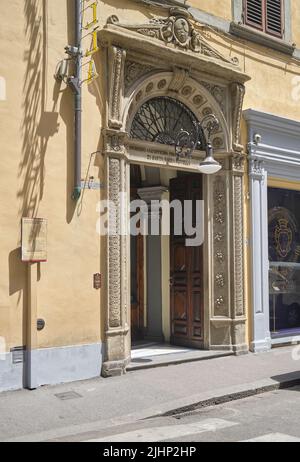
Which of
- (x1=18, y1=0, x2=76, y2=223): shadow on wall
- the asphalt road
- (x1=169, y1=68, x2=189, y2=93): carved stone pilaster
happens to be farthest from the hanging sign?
the asphalt road

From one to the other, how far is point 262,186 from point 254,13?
144 inches

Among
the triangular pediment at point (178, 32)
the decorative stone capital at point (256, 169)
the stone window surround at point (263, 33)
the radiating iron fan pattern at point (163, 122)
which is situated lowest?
the decorative stone capital at point (256, 169)

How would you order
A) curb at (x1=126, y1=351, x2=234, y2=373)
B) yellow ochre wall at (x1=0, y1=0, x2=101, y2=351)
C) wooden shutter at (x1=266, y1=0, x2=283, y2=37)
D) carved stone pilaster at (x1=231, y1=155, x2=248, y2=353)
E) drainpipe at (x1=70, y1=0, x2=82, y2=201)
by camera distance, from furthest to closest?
wooden shutter at (x1=266, y1=0, x2=283, y2=37) < carved stone pilaster at (x1=231, y1=155, x2=248, y2=353) < curb at (x1=126, y1=351, x2=234, y2=373) < drainpipe at (x1=70, y1=0, x2=82, y2=201) < yellow ochre wall at (x1=0, y1=0, x2=101, y2=351)

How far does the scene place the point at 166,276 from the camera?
11336 mm

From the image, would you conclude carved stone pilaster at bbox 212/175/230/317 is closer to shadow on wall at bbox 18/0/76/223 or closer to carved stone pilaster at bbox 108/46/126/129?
carved stone pilaster at bbox 108/46/126/129

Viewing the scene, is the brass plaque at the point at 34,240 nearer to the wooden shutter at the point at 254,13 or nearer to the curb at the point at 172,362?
the curb at the point at 172,362

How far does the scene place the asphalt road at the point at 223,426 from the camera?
5.52m

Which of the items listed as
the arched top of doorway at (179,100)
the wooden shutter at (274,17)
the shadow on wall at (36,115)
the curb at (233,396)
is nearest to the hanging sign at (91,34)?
the shadow on wall at (36,115)

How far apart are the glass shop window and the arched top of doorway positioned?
204 centimetres

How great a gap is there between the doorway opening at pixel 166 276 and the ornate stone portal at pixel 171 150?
0.37 m

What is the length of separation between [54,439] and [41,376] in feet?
7.13

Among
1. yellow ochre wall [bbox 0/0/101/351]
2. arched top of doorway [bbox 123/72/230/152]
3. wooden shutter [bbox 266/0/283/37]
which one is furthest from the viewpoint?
wooden shutter [bbox 266/0/283/37]

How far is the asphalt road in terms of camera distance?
5.52 metres
